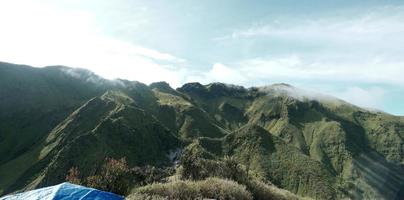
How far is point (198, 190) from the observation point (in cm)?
1573

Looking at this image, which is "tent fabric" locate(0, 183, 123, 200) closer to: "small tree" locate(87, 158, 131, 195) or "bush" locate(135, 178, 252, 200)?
"bush" locate(135, 178, 252, 200)

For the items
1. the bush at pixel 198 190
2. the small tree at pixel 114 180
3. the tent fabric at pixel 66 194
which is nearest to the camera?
the tent fabric at pixel 66 194

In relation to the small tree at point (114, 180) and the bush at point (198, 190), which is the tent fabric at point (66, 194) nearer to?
the bush at point (198, 190)

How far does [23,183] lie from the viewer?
156125mm

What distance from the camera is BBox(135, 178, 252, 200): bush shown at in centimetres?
1534

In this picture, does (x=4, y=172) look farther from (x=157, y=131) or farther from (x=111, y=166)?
(x=111, y=166)

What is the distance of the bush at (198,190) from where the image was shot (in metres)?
15.3

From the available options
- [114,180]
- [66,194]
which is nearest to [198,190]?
[114,180]

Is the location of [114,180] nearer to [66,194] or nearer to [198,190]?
[198,190]

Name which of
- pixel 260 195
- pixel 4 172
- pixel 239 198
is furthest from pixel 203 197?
pixel 4 172

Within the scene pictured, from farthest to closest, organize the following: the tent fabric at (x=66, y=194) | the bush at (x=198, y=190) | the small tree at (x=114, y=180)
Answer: the small tree at (x=114, y=180)
the bush at (x=198, y=190)
the tent fabric at (x=66, y=194)

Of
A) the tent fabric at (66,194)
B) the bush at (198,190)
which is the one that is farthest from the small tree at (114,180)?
the tent fabric at (66,194)

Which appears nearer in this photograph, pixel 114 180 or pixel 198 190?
pixel 198 190

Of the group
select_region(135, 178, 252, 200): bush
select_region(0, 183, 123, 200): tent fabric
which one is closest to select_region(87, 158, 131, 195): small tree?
select_region(135, 178, 252, 200): bush
